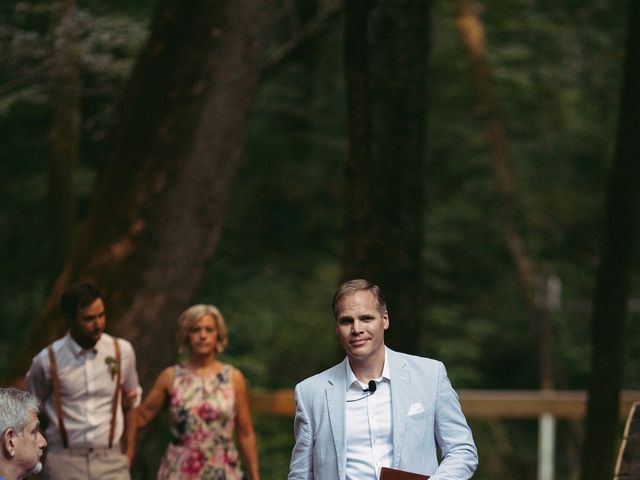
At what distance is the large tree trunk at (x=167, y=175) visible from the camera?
9.95 meters

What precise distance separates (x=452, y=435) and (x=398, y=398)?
0.28 meters

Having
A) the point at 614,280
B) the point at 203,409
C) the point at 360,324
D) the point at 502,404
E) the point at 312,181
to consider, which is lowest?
the point at 502,404

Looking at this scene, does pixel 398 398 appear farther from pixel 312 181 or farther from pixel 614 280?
pixel 312 181

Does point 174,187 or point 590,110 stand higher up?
point 590,110

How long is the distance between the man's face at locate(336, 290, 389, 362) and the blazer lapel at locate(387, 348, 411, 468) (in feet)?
0.46

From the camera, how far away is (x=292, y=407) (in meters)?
10.7

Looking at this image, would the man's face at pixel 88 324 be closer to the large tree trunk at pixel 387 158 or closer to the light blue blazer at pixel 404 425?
the light blue blazer at pixel 404 425

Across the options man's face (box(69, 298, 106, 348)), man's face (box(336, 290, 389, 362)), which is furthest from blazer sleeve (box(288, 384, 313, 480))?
man's face (box(69, 298, 106, 348))

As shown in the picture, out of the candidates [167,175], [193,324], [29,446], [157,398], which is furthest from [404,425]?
[167,175]

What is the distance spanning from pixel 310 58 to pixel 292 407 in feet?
30.8

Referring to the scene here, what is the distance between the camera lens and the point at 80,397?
7.48m

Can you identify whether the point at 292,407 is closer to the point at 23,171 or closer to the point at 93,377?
the point at 93,377

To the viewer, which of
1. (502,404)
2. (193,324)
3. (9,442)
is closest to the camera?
(9,442)

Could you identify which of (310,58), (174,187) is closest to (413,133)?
(174,187)
